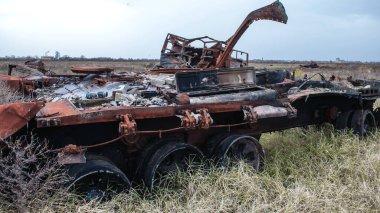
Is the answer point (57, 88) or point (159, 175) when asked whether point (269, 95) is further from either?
point (57, 88)

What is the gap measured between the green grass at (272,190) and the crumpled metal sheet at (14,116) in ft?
2.65

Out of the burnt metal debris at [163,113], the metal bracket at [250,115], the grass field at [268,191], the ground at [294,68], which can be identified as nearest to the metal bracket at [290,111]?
the burnt metal debris at [163,113]

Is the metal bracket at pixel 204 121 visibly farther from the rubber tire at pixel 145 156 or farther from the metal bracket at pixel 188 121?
the rubber tire at pixel 145 156

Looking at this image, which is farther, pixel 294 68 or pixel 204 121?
pixel 294 68

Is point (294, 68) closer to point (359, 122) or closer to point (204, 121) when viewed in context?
point (359, 122)

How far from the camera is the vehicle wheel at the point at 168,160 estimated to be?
532 centimetres

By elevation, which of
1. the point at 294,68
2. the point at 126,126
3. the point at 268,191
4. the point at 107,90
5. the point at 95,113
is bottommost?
the point at 268,191

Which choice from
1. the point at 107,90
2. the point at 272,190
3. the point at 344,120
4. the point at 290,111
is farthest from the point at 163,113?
the point at 344,120

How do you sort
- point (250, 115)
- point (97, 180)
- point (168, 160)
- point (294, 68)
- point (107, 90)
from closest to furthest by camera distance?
point (97, 180) → point (168, 160) → point (250, 115) → point (107, 90) → point (294, 68)

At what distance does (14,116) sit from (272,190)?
2976 mm

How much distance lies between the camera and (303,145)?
7.62m

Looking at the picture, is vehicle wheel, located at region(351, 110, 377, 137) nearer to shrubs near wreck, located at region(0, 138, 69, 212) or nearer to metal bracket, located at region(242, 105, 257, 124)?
metal bracket, located at region(242, 105, 257, 124)

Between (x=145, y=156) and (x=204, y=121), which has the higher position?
(x=204, y=121)

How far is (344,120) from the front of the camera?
321 inches
